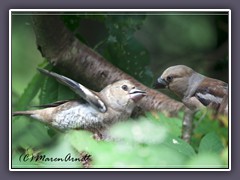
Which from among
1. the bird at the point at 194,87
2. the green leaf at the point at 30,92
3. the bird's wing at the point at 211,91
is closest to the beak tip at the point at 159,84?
the bird at the point at 194,87

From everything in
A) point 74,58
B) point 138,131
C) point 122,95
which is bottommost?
point 138,131

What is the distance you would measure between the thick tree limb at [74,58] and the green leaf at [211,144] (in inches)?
7.6

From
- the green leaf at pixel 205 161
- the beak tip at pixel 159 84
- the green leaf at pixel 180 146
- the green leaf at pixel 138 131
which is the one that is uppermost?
the beak tip at pixel 159 84

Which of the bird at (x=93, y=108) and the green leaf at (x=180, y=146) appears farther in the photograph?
the bird at (x=93, y=108)

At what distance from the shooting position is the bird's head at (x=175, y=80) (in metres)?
3.02

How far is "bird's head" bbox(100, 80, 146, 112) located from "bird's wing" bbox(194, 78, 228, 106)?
20 centimetres

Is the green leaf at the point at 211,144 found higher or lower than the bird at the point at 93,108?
lower

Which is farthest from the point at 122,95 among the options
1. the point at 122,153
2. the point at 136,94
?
the point at 122,153

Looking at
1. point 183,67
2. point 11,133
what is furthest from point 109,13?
point 11,133

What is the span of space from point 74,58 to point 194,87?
438 millimetres

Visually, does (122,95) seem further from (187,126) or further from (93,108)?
(187,126)

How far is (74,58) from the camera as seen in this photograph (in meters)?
3.09

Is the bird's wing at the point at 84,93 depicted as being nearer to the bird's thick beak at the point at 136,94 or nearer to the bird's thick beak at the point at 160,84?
the bird's thick beak at the point at 136,94

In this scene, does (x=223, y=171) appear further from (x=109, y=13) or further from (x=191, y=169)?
(x=109, y=13)
